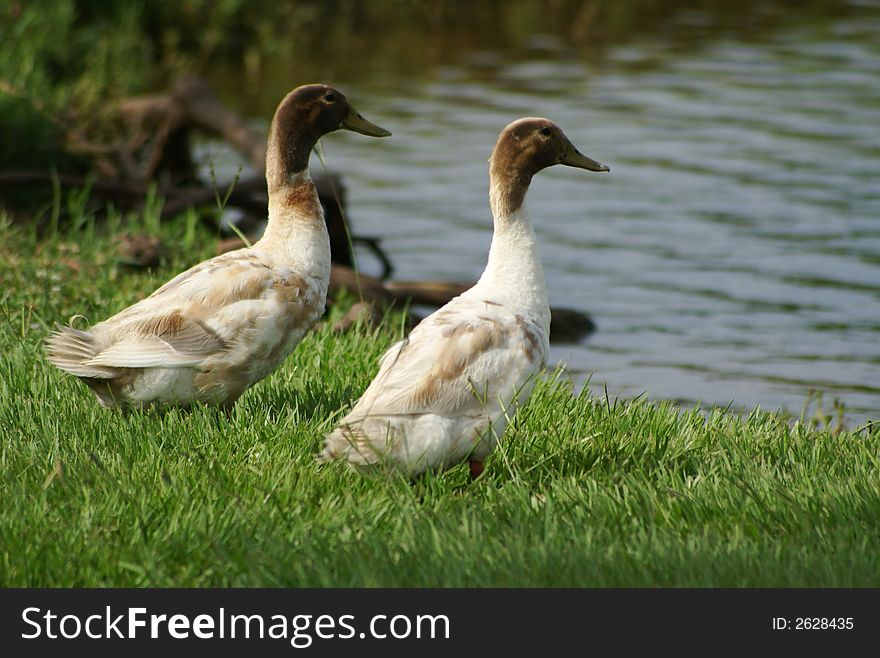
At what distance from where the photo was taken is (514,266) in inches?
208

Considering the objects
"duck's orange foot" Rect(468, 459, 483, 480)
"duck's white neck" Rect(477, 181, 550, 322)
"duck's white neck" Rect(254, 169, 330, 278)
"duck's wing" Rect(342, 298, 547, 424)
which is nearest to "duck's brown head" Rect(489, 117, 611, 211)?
"duck's white neck" Rect(477, 181, 550, 322)

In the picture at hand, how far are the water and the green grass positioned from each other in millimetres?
1896

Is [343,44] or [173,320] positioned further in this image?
[343,44]

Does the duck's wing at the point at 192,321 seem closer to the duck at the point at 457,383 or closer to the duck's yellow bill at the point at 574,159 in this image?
the duck at the point at 457,383

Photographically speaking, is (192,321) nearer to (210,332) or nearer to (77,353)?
(210,332)

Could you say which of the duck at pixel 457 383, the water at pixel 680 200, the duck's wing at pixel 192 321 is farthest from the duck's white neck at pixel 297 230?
the water at pixel 680 200

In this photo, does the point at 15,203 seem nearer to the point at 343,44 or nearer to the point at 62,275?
the point at 62,275

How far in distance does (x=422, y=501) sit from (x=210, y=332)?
112 cm

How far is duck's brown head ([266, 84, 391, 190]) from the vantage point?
19.6ft

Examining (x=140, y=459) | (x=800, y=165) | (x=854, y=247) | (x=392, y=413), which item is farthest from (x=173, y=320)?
(x=800, y=165)

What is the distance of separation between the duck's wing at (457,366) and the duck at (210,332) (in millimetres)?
633

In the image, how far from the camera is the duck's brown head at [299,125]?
19.6ft

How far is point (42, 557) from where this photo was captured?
166 inches

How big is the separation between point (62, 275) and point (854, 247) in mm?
6278
